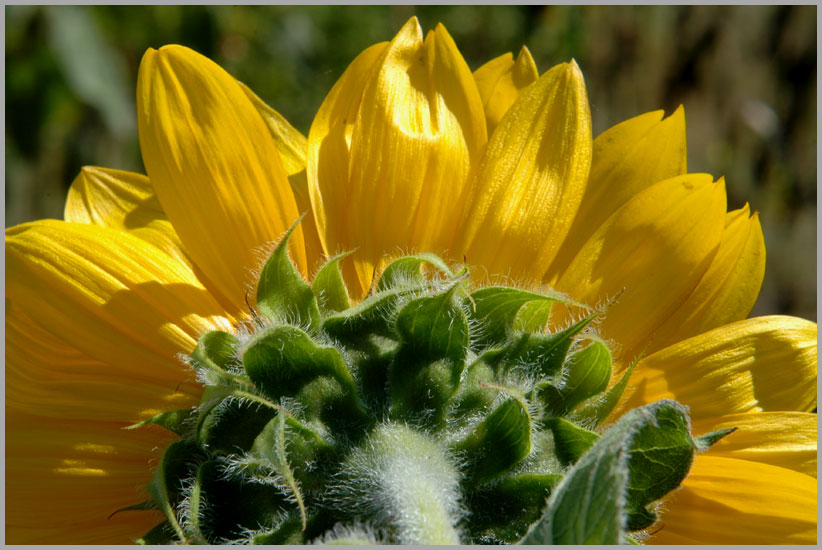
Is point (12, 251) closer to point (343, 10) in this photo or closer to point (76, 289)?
point (76, 289)

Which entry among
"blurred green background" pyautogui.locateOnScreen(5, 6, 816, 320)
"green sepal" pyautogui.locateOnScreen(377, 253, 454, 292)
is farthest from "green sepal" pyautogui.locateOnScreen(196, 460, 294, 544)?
"blurred green background" pyautogui.locateOnScreen(5, 6, 816, 320)

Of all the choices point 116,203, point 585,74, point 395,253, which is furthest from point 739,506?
point 585,74

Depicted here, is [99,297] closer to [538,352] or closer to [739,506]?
[538,352]

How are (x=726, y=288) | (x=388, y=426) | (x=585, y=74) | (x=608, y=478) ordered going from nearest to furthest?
(x=608, y=478), (x=388, y=426), (x=726, y=288), (x=585, y=74)

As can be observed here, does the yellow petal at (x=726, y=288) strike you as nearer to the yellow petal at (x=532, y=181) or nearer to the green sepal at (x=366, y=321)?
the yellow petal at (x=532, y=181)

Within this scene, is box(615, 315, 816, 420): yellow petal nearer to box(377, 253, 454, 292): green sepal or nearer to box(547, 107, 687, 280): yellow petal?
box(547, 107, 687, 280): yellow petal

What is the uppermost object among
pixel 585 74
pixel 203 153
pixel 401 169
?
pixel 585 74

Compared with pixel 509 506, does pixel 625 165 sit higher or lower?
higher
